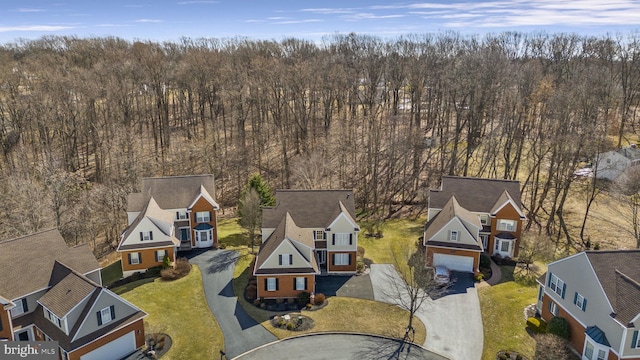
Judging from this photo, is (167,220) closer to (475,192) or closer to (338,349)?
(338,349)

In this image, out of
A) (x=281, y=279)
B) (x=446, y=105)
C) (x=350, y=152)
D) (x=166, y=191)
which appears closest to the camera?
(x=281, y=279)

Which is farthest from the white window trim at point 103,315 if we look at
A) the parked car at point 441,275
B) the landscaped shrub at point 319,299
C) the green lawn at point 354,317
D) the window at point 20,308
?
the parked car at point 441,275

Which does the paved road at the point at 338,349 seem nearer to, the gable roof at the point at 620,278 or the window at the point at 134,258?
the gable roof at the point at 620,278

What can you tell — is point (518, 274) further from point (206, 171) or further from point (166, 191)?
point (206, 171)

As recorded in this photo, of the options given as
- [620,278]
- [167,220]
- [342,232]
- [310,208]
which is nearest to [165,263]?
[167,220]

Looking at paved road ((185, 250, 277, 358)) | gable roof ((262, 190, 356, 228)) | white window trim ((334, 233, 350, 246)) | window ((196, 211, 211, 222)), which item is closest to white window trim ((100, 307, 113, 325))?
paved road ((185, 250, 277, 358))

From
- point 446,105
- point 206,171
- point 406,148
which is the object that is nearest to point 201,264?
point 206,171
